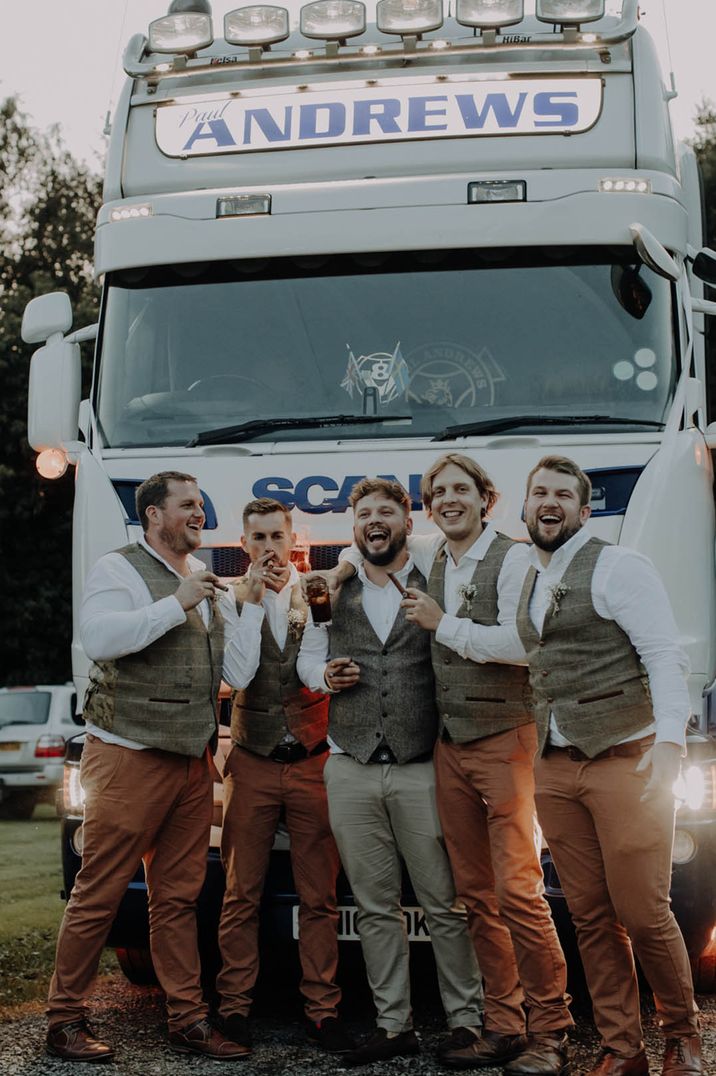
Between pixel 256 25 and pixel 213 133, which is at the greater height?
pixel 256 25

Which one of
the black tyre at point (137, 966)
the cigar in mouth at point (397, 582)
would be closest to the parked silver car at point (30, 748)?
the black tyre at point (137, 966)

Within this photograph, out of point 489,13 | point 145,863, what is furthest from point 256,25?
point 145,863

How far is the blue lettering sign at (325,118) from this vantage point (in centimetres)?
627

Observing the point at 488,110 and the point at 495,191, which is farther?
the point at 488,110

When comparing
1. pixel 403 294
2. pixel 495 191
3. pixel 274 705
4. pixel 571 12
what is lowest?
pixel 274 705

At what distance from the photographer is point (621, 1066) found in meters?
4.82

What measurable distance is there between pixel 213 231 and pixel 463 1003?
10.6 ft

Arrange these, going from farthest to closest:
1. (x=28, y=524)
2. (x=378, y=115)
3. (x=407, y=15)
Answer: (x=28, y=524)
(x=407, y=15)
(x=378, y=115)

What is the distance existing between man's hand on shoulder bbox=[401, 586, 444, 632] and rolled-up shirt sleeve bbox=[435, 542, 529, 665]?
0.03 metres

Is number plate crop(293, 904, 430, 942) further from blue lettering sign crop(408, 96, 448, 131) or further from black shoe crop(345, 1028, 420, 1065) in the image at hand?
blue lettering sign crop(408, 96, 448, 131)

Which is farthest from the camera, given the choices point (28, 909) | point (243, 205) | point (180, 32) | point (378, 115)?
point (28, 909)

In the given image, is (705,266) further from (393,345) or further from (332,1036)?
(332,1036)

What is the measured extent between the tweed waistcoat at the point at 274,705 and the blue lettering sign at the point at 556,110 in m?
2.46

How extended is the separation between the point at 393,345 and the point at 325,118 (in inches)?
44.6
